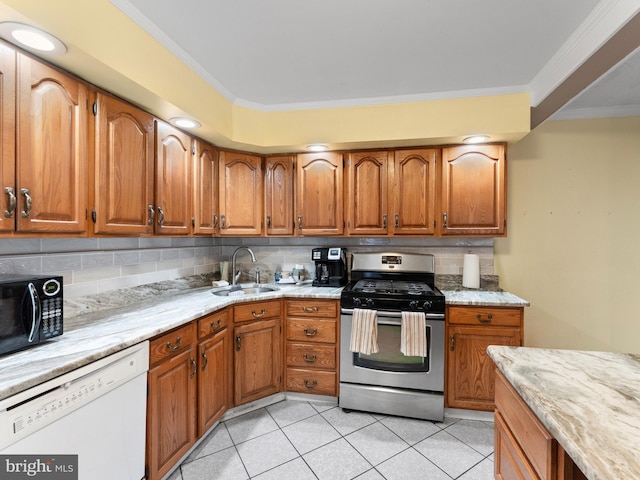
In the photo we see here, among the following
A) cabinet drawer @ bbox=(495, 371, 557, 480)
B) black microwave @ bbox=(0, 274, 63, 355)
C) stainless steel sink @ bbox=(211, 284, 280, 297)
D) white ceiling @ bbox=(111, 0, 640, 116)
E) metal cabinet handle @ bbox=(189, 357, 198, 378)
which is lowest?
metal cabinet handle @ bbox=(189, 357, 198, 378)

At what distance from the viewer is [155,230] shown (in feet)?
6.26

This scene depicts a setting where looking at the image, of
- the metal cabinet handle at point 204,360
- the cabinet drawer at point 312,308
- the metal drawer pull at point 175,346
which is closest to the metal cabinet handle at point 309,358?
the cabinet drawer at point 312,308

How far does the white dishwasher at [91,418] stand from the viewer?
958 millimetres

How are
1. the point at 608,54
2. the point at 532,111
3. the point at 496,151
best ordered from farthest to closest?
the point at 496,151 → the point at 532,111 → the point at 608,54

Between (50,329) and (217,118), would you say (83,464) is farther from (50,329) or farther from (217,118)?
(217,118)

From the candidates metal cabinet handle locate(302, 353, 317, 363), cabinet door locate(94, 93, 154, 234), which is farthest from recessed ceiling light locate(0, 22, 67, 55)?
metal cabinet handle locate(302, 353, 317, 363)

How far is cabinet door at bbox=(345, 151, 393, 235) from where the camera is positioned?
2.59 metres

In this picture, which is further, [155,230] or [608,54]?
[155,230]

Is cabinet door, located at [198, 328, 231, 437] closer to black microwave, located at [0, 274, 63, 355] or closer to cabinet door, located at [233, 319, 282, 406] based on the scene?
cabinet door, located at [233, 319, 282, 406]

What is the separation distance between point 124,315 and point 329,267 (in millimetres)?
1649

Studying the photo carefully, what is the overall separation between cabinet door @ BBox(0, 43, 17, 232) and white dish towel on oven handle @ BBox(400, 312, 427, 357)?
2.24m

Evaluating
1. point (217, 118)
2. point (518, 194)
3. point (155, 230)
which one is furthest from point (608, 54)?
point (155, 230)

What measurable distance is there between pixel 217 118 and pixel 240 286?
4.85 ft

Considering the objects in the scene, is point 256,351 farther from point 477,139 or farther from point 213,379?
point 477,139
